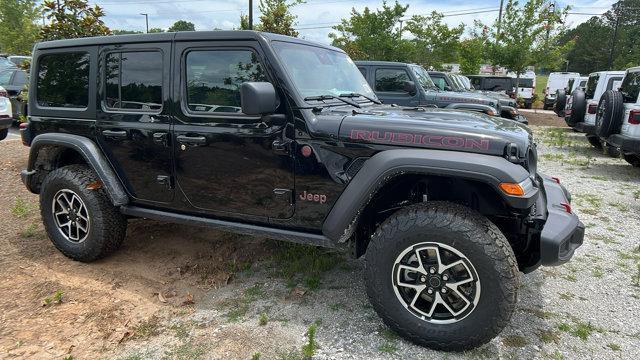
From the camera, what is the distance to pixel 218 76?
323 cm

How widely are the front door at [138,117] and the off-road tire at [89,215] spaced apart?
11.6 inches

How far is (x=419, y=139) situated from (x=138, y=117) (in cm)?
221

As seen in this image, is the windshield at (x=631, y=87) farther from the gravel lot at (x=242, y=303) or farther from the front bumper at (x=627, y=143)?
the gravel lot at (x=242, y=303)

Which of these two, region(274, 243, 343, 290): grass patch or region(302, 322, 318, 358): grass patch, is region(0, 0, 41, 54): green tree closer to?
region(274, 243, 343, 290): grass patch

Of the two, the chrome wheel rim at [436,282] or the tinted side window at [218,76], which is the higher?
the tinted side window at [218,76]

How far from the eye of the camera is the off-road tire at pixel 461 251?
251 cm

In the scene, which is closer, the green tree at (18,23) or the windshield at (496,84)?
the green tree at (18,23)

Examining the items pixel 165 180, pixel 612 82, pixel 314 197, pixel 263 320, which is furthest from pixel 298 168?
pixel 612 82

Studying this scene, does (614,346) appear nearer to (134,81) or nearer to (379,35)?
(134,81)

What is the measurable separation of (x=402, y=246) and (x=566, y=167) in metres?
7.24

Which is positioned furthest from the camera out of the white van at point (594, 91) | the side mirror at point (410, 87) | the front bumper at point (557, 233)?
the white van at point (594, 91)

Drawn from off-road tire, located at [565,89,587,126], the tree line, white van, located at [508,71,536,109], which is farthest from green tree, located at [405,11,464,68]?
off-road tire, located at [565,89,587,126]

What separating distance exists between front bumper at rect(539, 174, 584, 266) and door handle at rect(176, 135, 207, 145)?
2315 millimetres

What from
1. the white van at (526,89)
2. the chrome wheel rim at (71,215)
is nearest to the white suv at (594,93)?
the chrome wheel rim at (71,215)
